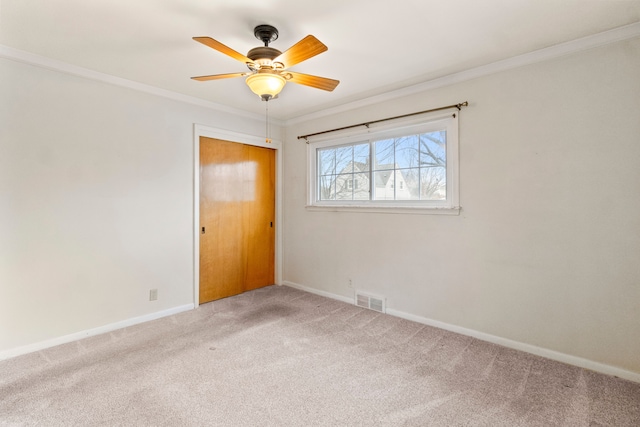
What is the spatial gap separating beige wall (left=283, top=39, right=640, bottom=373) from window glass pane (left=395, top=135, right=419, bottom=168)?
308 millimetres

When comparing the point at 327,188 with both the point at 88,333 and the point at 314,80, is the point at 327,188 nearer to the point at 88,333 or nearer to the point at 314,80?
the point at 314,80

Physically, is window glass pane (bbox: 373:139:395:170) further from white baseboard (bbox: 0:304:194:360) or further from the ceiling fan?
white baseboard (bbox: 0:304:194:360)

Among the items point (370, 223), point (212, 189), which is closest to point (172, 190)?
point (212, 189)

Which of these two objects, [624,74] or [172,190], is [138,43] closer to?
[172,190]

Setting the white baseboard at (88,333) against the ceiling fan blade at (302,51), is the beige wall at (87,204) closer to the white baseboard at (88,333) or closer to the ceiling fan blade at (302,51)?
the white baseboard at (88,333)

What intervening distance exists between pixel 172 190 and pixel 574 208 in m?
3.64

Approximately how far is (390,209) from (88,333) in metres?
3.11

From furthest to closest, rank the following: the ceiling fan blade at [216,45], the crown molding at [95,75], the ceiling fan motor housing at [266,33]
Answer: the crown molding at [95,75] < the ceiling fan motor housing at [266,33] < the ceiling fan blade at [216,45]

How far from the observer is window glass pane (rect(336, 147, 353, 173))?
A: 3.75 m

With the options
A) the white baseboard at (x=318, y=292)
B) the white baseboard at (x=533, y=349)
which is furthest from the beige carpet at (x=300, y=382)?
the white baseboard at (x=318, y=292)

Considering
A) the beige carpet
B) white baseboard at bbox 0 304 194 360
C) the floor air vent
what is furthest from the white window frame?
white baseboard at bbox 0 304 194 360

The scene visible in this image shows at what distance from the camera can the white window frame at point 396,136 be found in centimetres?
282

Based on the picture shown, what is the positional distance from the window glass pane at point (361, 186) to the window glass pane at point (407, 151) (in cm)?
45

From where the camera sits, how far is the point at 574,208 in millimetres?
2236
